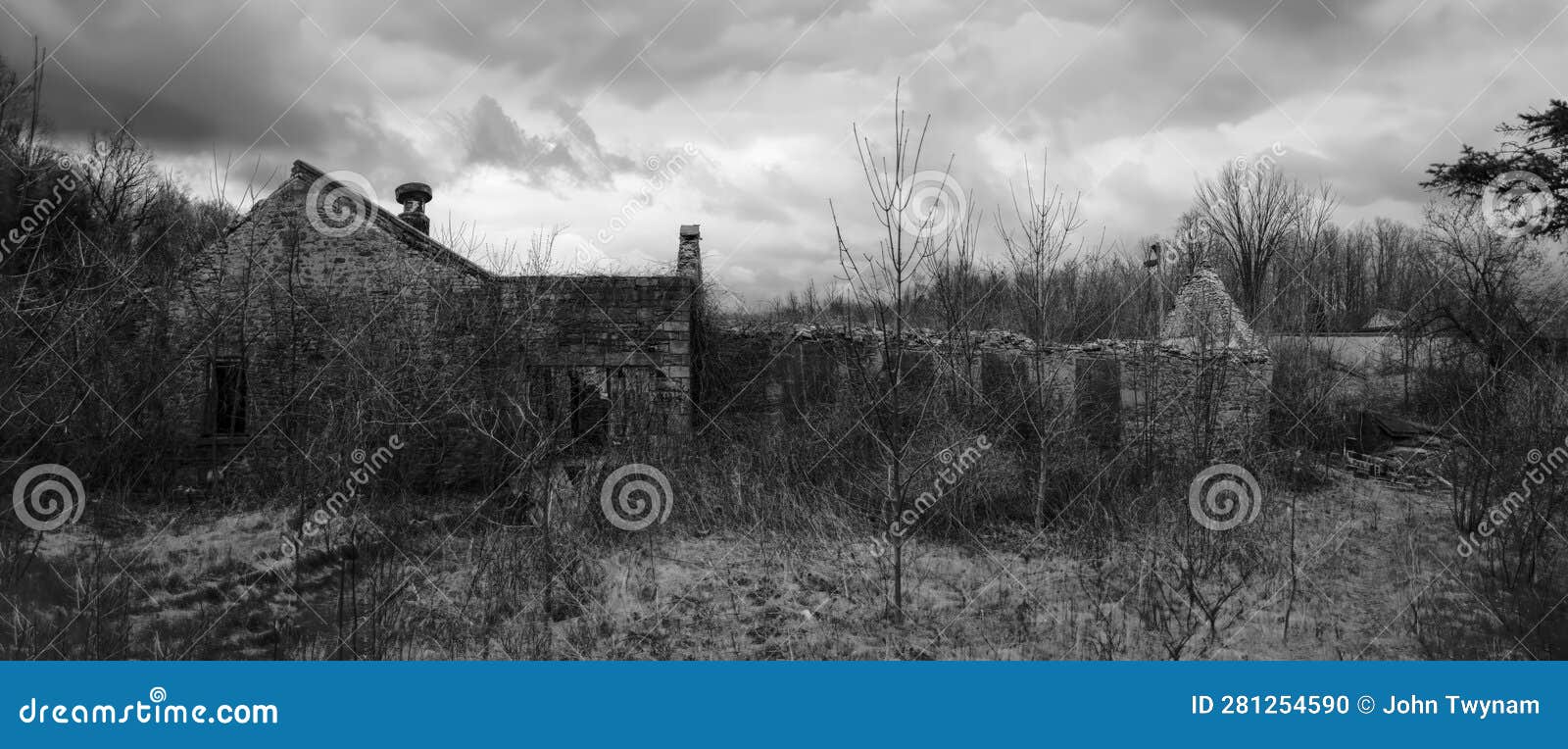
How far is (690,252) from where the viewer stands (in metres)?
15.0

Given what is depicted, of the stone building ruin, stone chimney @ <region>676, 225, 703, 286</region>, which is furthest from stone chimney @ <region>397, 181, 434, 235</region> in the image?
stone chimney @ <region>676, 225, 703, 286</region>

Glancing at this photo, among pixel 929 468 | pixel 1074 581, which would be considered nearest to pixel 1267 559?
pixel 1074 581

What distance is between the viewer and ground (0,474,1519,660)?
20.7 ft

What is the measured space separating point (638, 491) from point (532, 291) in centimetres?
381

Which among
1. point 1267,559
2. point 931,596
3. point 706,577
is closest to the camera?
point 931,596

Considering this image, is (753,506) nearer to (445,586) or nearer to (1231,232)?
(445,586)

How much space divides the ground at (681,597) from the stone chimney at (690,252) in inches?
254

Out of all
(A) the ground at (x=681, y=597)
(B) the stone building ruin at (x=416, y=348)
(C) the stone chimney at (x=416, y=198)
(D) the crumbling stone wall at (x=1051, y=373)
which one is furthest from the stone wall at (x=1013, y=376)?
(C) the stone chimney at (x=416, y=198)

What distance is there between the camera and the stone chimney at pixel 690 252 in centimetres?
1464

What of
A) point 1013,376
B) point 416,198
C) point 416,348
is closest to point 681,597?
point 416,348

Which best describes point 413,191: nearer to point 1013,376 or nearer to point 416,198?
point 416,198

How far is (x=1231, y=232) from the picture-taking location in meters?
33.1

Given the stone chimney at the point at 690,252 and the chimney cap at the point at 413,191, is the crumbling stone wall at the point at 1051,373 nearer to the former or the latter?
the stone chimney at the point at 690,252

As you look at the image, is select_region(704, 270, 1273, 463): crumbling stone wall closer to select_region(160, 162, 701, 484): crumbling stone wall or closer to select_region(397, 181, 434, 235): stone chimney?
select_region(160, 162, 701, 484): crumbling stone wall
